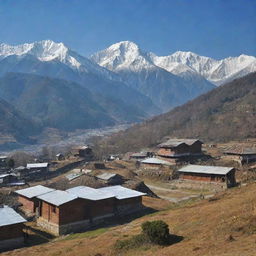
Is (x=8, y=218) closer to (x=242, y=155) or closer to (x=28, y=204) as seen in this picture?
(x=28, y=204)

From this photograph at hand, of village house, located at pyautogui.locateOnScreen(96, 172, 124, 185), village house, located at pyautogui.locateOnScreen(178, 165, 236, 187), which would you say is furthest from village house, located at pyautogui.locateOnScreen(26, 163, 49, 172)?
village house, located at pyautogui.locateOnScreen(178, 165, 236, 187)

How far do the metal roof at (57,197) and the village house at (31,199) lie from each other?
160 inches

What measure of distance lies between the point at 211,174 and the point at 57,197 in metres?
29.2

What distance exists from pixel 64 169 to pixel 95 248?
70652mm

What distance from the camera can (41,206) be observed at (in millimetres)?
47906

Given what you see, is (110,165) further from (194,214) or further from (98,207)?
(194,214)

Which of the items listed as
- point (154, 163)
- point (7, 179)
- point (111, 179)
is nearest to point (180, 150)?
point (154, 163)

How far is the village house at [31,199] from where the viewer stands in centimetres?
5262

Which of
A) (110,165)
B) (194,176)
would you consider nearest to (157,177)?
(194,176)

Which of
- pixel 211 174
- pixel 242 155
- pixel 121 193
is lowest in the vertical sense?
pixel 121 193

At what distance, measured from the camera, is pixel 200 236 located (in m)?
27.8

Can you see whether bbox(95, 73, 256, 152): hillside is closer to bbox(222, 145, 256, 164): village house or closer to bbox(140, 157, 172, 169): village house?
bbox(222, 145, 256, 164): village house

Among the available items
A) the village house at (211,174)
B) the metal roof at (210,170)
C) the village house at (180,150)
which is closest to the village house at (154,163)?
the village house at (180,150)

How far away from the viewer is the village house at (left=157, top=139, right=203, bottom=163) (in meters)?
92.5
